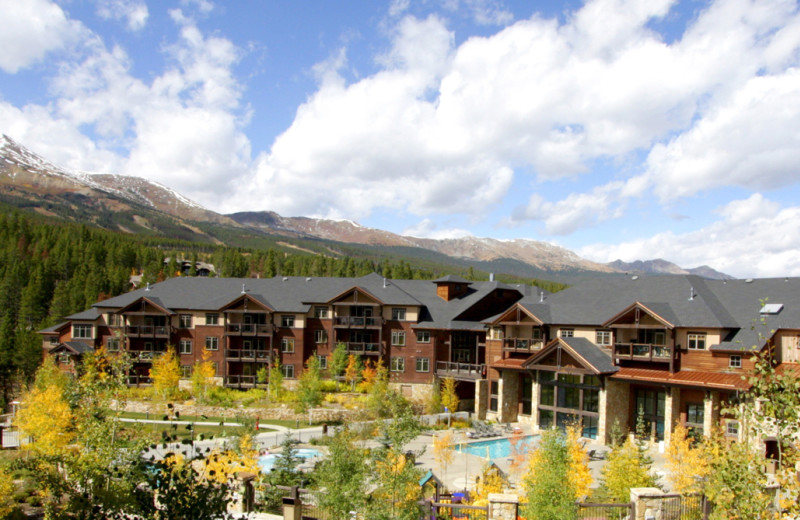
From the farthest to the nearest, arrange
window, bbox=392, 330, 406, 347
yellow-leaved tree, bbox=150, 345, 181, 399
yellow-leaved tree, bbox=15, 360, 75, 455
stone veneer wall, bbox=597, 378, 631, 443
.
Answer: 1. window, bbox=392, 330, 406, 347
2. yellow-leaved tree, bbox=150, 345, 181, 399
3. stone veneer wall, bbox=597, 378, 631, 443
4. yellow-leaved tree, bbox=15, 360, 75, 455

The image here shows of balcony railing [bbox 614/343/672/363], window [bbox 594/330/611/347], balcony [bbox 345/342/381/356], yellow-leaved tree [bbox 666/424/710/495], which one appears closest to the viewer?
yellow-leaved tree [bbox 666/424/710/495]

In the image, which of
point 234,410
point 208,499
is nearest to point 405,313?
point 234,410

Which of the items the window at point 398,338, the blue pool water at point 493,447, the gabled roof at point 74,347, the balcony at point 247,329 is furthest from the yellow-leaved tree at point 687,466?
the gabled roof at point 74,347

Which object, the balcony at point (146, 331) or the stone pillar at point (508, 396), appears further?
the balcony at point (146, 331)

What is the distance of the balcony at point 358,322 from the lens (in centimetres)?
5206

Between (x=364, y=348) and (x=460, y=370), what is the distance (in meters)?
8.70

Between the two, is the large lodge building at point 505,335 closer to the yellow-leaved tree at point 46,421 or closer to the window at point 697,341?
the window at point 697,341

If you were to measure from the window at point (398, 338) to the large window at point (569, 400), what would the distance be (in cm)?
1436

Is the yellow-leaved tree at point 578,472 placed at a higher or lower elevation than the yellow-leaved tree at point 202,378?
higher

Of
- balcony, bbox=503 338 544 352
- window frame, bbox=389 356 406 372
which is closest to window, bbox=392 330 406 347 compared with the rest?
window frame, bbox=389 356 406 372

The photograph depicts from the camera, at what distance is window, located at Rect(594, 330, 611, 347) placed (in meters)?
40.9

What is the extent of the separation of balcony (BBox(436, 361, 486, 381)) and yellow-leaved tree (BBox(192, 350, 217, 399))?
19.6 metres

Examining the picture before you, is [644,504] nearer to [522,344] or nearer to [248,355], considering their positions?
[522,344]

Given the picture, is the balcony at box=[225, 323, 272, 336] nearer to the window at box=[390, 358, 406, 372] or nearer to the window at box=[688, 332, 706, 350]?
the window at box=[390, 358, 406, 372]
